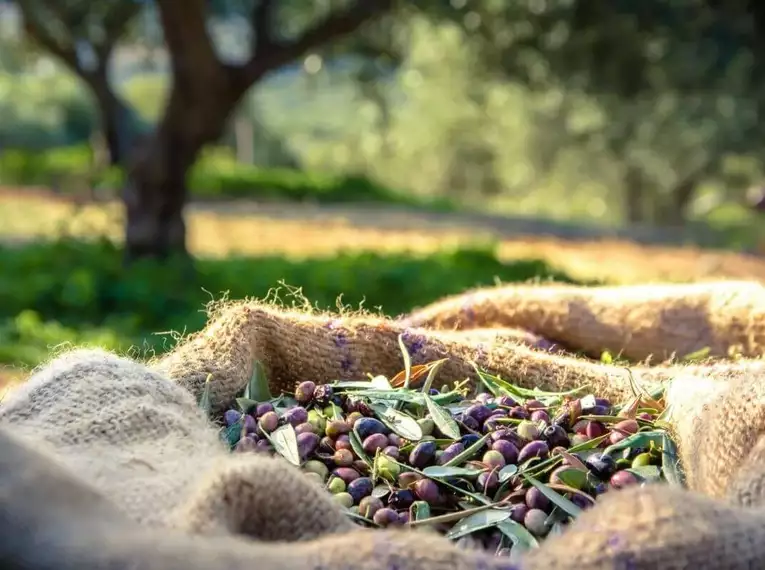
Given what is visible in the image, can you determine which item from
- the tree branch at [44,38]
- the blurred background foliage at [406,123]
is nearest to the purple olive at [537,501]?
the blurred background foliage at [406,123]

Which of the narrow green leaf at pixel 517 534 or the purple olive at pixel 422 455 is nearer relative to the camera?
the narrow green leaf at pixel 517 534

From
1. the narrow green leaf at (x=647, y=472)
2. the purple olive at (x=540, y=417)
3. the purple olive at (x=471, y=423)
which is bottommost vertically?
the narrow green leaf at (x=647, y=472)

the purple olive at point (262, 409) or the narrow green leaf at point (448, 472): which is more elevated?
the purple olive at point (262, 409)

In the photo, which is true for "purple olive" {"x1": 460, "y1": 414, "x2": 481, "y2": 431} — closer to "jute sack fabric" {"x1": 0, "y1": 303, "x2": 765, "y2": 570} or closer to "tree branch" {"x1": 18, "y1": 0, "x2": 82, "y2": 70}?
"jute sack fabric" {"x1": 0, "y1": 303, "x2": 765, "y2": 570}

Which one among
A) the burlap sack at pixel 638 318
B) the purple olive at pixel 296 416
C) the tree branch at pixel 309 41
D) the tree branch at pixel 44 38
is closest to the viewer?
the purple olive at pixel 296 416

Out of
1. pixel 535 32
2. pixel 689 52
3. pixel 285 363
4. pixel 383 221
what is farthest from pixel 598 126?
pixel 285 363

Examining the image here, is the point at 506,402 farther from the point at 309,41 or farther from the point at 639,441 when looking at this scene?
the point at 309,41

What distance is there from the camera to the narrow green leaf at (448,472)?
4.71ft

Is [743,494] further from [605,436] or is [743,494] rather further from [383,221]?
[383,221]

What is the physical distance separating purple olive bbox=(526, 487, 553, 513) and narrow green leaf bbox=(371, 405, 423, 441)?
0.77 feet

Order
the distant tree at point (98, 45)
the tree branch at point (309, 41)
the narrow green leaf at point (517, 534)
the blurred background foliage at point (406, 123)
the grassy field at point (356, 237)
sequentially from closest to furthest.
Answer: the narrow green leaf at point (517, 534), the blurred background foliage at point (406, 123), the tree branch at point (309, 41), the grassy field at point (356, 237), the distant tree at point (98, 45)

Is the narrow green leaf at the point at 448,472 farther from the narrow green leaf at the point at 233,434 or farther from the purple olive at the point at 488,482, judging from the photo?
the narrow green leaf at the point at 233,434

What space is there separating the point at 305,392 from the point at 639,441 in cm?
61

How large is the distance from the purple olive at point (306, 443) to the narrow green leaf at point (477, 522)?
0.96 ft
